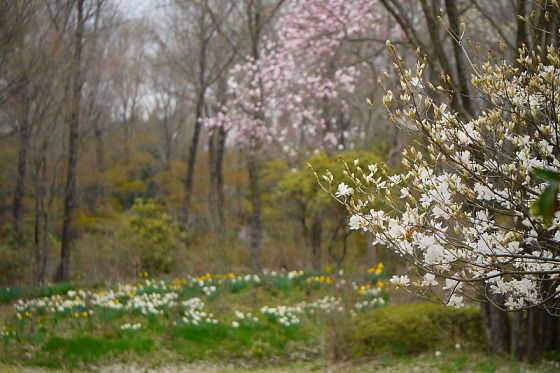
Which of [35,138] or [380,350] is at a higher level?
[35,138]

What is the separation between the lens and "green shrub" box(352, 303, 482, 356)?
22.8 ft

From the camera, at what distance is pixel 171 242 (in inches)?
517

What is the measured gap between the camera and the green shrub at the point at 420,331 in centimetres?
696

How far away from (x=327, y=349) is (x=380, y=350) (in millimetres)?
669

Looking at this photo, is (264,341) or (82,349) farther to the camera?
(264,341)

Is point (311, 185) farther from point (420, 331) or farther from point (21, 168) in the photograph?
point (21, 168)

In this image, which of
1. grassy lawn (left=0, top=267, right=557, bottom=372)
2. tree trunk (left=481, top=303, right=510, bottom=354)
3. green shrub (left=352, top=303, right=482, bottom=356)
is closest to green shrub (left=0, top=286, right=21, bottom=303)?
grassy lawn (left=0, top=267, right=557, bottom=372)

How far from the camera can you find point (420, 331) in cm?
696

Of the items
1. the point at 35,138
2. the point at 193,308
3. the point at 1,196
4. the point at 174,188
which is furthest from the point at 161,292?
the point at 174,188

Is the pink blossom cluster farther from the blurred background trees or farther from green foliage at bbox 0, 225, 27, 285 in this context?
green foliage at bbox 0, 225, 27, 285

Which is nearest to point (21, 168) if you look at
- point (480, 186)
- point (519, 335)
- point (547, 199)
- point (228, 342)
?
point (228, 342)

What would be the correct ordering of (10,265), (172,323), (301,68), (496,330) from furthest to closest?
(301,68), (10,265), (172,323), (496,330)

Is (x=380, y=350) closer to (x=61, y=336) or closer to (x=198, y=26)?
(x=61, y=336)

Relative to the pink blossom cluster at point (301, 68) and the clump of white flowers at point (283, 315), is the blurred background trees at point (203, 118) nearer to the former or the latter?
the pink blossom cluster at point (301, 68)
